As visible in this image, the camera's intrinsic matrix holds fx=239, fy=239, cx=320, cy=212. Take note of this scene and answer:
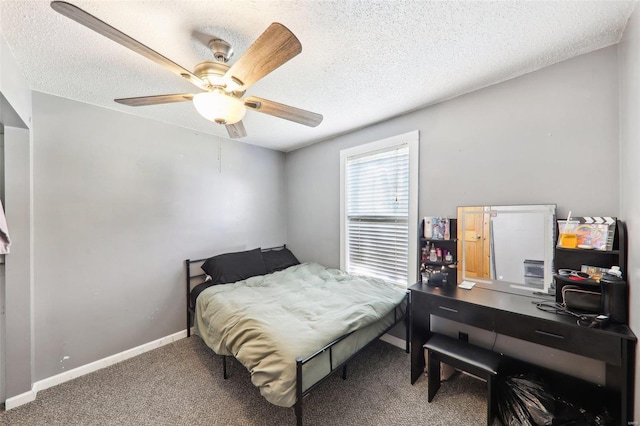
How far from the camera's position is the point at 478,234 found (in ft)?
6.74

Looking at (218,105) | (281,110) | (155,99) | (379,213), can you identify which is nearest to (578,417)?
(379,213)

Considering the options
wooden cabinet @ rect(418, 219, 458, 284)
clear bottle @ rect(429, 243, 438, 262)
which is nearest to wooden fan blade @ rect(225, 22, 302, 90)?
wooden cabinet @ rect(418, 219, 458, 284)

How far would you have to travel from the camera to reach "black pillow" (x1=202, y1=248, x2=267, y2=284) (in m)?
2.77

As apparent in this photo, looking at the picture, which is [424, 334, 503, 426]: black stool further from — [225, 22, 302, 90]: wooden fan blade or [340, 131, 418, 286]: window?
[225, 22, 302, 90]: wooden fan blade

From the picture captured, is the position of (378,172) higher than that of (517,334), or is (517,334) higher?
(378,172)

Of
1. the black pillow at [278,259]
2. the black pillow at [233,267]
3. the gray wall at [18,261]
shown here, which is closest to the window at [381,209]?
the black pillow at [278,259]

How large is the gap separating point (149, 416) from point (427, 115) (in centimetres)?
340

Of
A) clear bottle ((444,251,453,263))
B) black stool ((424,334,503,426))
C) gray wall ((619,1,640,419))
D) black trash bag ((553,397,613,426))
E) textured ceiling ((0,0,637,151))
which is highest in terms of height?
textured ceiling ((0,0,637,151))

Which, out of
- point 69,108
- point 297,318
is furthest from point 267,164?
point 297,318

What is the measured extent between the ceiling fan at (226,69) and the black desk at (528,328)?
1710mm

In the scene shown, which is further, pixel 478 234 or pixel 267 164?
pixel 267 164

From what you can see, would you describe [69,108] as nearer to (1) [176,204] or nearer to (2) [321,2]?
(1) [176,204]

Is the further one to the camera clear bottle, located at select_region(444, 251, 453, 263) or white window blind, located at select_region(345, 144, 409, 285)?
white window blind, located at select_region(345, 144, 409, 285)

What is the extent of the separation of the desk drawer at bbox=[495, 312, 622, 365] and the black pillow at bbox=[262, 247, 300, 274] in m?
2.51
